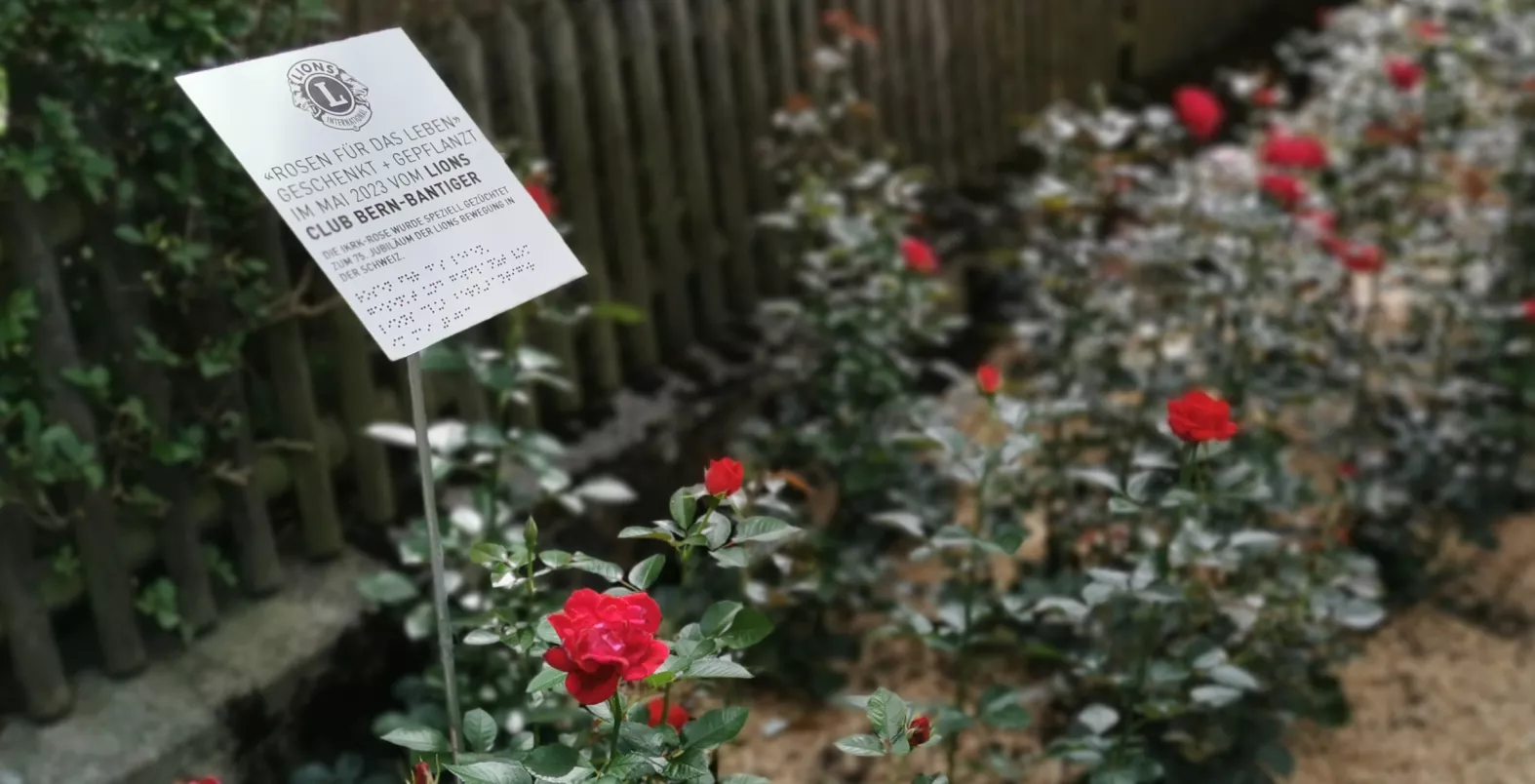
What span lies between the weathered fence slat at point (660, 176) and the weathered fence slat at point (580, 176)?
5.5 inches

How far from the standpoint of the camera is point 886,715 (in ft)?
4.14

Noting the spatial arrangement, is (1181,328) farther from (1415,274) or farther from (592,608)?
(592,608)

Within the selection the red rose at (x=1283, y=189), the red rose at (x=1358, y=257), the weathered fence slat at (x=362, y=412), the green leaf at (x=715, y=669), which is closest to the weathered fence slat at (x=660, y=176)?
the weathered fence slat at (x=362, y=412)

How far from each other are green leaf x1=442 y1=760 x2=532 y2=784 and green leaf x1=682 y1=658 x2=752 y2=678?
7.3 inches

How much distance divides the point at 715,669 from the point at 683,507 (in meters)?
0.20

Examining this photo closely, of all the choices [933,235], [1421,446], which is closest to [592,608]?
[1421,446]

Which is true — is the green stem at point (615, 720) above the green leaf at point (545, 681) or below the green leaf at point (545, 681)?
below

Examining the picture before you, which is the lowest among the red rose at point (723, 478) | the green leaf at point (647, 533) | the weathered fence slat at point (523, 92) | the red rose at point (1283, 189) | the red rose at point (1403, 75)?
the green leaf at point (647, 533)

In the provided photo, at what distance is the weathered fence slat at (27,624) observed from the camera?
1765 mm

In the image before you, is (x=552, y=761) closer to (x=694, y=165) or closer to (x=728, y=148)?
(x=694, y=165)

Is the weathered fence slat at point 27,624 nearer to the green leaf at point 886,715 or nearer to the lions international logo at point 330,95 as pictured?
the lions international logo at point 330,95

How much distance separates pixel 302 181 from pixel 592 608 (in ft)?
1.74

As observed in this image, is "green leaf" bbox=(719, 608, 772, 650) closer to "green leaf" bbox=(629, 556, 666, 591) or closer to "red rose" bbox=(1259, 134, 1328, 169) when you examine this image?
"green leaf" bbox=(629, 556, 666, 591)

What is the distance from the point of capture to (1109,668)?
84.3 inches
